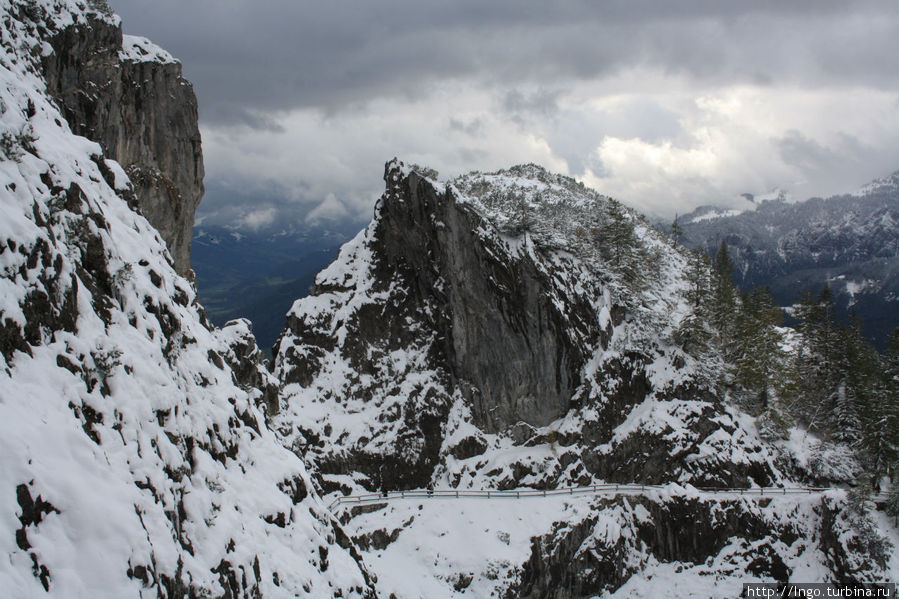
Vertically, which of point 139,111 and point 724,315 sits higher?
point 139,111

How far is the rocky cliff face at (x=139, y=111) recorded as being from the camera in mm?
29641

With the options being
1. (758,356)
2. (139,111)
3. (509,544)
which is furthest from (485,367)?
(139,111)

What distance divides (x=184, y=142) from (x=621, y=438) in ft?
141

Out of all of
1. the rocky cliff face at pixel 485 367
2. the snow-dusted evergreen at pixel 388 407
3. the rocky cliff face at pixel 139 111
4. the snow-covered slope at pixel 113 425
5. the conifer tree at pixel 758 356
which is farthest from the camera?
the conifer tree at pixel 758 356

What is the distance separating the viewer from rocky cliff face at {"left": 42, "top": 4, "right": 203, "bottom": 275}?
97.2 ft

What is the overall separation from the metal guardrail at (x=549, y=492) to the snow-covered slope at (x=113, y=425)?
2249 cm

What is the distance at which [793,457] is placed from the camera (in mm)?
49156

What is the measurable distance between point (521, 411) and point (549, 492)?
342 inches

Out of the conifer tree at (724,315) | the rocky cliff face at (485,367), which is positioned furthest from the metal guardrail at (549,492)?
the conifer tree at (724,315)

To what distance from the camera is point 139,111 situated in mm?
36031

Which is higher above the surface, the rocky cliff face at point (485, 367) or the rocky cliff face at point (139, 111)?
the rocky cliff face at point (139, 111)

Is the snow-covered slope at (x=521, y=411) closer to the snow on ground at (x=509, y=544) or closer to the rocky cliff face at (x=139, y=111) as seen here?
the snow on ground at (x=509, y=544)

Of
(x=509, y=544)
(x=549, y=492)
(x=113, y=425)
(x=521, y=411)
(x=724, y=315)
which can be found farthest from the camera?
(x=724, y=315)

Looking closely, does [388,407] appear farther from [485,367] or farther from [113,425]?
[113,425]
